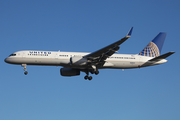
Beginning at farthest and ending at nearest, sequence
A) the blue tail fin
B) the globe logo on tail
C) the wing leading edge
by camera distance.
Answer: the blue tail fin < the globe logo on tail < the wing leading edge

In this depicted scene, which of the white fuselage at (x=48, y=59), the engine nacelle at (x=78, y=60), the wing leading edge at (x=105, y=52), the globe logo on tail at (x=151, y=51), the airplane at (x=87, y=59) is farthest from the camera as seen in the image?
the globe logo on tail at (x=151, y=51)

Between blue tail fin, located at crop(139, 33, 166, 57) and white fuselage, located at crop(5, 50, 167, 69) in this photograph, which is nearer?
white fuselage, located at crop(5, 50, 167, 69)

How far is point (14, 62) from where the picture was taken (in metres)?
44.7

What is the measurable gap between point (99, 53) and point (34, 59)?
11.3m

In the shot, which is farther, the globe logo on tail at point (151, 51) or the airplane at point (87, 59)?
the globe logo on tail at point (151, 51)

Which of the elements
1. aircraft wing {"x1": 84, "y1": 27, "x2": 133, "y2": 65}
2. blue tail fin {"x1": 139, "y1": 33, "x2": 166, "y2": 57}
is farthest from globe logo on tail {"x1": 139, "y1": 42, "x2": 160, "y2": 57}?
aircraft wing {"x1": 84, "y1": 27, "x2": 133, "y2": 65}

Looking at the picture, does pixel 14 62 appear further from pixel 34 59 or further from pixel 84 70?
pixel 84 70

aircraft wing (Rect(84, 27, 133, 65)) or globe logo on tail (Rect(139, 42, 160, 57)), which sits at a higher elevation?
globe logo on tail (Rect(139, 42, 160, 57))

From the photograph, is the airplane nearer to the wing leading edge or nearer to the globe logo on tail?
the wing leading edge

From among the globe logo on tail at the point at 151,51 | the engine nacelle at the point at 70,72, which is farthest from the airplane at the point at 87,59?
the globe logo on tail at the point at 151,51

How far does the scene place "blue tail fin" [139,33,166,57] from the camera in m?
50.8

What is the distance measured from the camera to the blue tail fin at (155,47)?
50.8 meters

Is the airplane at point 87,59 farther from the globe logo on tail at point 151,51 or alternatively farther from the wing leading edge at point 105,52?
the globe logo on tail at point 151,51

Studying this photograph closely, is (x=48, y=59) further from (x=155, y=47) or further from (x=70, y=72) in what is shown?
(x=155, y=47)
